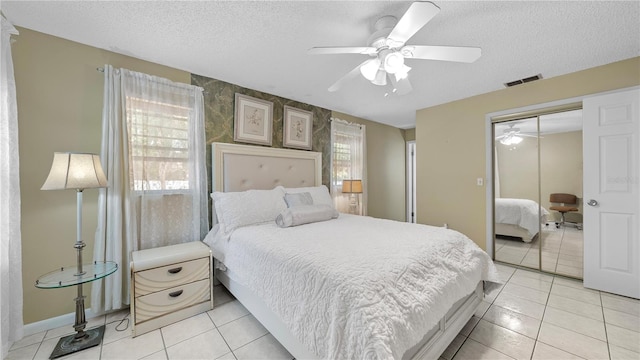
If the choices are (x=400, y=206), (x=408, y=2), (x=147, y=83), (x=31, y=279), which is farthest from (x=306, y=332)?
(x=400, y=206)

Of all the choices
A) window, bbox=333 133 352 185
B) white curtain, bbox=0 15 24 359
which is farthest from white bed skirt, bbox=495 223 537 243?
white curtain, bbox=0 15 24 359

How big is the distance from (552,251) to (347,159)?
121 inches

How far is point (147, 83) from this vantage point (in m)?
2.29

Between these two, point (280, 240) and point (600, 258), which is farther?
point (600, 258)

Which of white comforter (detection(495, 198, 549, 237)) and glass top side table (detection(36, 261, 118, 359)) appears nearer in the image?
glass top side table (detection(36, 261, 118, 359))

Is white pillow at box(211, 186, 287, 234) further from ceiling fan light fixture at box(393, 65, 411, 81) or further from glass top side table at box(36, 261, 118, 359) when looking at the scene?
ceiling fan light fixture at box(393, 65, 411, 81)

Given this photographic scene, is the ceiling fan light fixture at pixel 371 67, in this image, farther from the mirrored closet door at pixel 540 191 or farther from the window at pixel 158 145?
the mirrored closet door at pixel 540 191

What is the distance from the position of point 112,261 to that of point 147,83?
1699 mm

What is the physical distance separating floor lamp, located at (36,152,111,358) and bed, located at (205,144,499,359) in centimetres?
94

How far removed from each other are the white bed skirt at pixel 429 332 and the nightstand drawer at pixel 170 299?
0.32 m

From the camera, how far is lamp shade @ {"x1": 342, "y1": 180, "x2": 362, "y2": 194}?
3.89 metres

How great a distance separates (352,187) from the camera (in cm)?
390

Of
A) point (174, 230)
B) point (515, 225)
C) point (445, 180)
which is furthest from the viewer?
point (445, 180)

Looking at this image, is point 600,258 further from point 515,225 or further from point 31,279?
point 31,279
